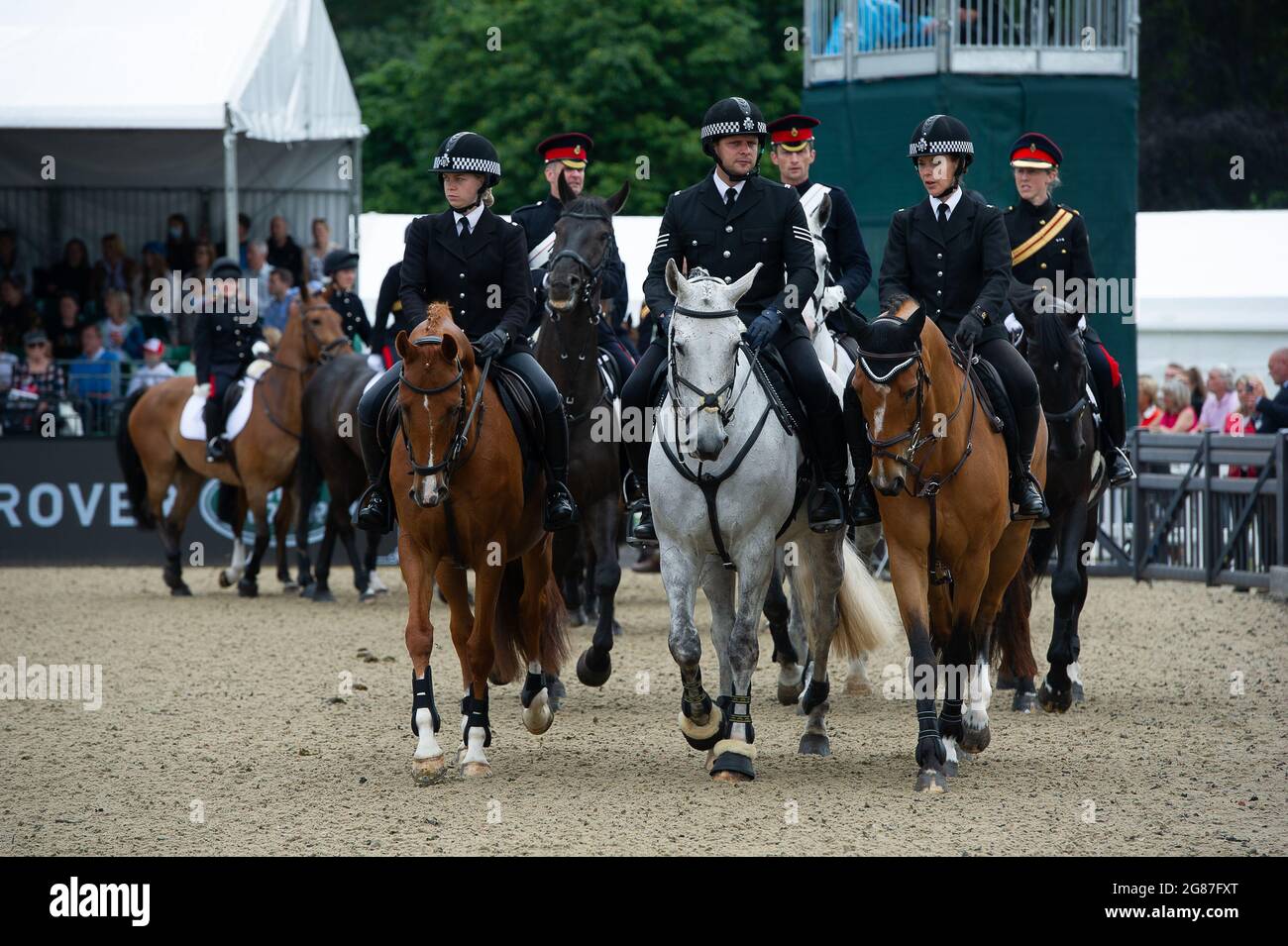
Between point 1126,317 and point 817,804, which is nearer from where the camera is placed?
point 817,804

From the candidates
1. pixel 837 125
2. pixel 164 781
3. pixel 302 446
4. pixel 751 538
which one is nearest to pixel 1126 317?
pixel 837 125

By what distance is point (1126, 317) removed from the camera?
2109 cm

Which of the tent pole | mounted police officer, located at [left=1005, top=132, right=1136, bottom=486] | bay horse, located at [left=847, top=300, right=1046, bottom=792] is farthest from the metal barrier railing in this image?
bay horse, located at [left=847, top=300, right=1046, bottom=792]

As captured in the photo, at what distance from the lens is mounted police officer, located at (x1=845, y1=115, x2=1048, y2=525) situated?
9.28m

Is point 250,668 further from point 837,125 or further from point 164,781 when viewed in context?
point 837,125

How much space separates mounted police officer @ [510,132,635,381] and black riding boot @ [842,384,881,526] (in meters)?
2.32

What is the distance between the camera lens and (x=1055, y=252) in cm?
1122

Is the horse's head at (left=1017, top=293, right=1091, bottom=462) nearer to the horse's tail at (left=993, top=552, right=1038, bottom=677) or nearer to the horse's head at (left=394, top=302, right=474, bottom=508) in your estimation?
the horse's tail at (left=993, top=552, right=1038, bottom=677)

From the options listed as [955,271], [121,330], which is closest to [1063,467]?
[955,271]

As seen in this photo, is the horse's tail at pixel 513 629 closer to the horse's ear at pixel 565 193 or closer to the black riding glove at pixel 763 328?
the black riding glove at pixel 763 328

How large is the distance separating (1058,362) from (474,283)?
3641 millimetres

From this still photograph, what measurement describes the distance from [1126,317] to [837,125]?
4291 millimetres

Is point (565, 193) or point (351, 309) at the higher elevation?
point (565, 193)

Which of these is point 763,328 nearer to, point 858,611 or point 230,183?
point 858,611
